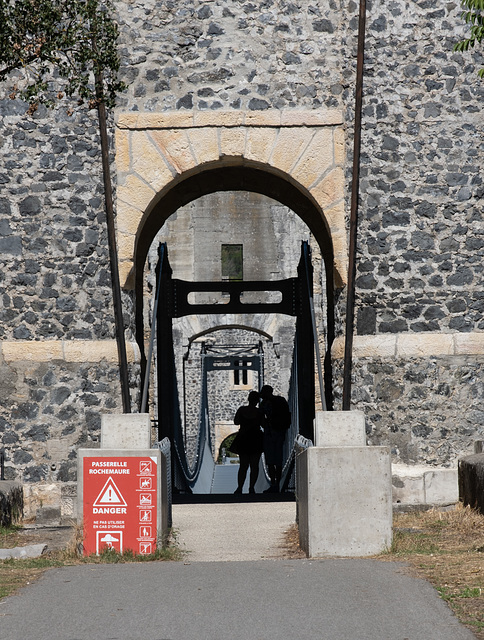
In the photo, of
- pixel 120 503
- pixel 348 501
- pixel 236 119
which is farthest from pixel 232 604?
pixel 236 119

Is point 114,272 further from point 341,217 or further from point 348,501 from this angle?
point 348,501

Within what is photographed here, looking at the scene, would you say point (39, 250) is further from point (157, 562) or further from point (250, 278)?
point (250, 278)

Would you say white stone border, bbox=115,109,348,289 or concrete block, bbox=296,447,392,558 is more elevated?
white stone border, bbox=115,109,348,289

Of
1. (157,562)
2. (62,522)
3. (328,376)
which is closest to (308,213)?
(328,376)

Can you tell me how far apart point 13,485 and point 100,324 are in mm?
1831

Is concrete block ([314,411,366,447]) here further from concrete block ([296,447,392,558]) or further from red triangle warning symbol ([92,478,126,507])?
red triangle warning symbol ([92,478,126,507])

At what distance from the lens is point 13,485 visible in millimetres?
9133

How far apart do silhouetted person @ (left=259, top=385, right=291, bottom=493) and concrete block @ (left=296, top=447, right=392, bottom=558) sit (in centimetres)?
793

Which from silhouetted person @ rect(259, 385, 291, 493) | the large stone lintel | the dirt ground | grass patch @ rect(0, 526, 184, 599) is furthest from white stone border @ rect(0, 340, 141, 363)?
silhouetted person @ rect(259, 385, 291, 493)

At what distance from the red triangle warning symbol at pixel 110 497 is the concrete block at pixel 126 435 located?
376 mm

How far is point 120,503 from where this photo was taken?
22.2 ft

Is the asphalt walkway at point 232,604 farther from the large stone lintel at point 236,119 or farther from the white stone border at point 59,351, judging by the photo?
the large stone lintel at point 236,119

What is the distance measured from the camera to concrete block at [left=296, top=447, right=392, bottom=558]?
6504 millimetres

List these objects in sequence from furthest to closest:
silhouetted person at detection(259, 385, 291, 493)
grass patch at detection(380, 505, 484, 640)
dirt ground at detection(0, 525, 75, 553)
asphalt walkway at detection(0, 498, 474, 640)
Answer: silhouetted person at detection(259, 385, 291, 493), dirt ground at detection(0, 525, 75, 553), grass patch at detection(380, 505, 484, 640), asphalt walkway at detection(0, 498, 474, 640)
